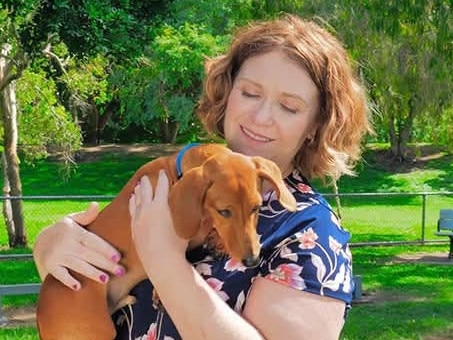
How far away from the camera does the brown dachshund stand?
195cm

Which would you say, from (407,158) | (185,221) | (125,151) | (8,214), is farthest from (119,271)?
(125,151)

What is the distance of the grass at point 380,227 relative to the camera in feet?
28.4

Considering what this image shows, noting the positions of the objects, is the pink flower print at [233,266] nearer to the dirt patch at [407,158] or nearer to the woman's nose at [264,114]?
the woman's nose at [264,114]

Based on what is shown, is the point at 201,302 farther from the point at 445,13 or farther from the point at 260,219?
the point at 445,13

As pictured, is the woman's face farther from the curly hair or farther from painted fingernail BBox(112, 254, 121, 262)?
painted fingernail BBox(112, 254, 121, 262)

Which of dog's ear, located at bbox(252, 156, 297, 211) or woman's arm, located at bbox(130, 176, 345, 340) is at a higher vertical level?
dog's ear, located at bbox(252, 156, 297, 211)

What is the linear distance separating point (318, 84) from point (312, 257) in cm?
48

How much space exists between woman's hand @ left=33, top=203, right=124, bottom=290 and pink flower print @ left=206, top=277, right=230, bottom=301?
323mm

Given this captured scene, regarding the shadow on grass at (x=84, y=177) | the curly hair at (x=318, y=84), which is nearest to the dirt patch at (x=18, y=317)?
the curly hair at (x=318, y=84)

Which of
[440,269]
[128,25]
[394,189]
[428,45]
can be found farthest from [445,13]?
[394,189]

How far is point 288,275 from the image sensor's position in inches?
75.4

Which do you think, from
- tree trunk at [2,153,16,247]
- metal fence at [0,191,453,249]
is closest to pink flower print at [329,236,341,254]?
metal fence at [0,191,453,249]

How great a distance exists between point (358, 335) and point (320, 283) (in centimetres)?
604

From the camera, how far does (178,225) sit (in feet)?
6.48
